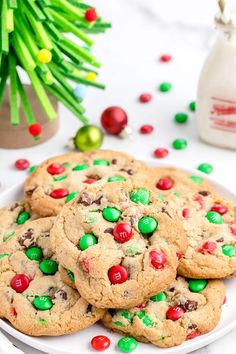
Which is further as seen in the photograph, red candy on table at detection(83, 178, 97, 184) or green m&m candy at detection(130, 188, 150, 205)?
red candy on table at detection(83, 178, 97, 184)

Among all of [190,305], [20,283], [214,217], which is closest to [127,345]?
[190,305]

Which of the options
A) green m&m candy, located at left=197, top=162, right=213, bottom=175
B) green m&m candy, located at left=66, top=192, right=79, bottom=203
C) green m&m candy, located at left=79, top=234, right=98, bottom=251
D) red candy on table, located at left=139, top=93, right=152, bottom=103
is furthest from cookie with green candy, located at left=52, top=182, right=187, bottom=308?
red candy on table, located at left=139, top=93, right=152, bottom=103

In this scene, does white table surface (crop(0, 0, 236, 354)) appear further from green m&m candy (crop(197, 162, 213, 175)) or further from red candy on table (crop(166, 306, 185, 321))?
red candy on table (crop(166, 306, 185, 321))

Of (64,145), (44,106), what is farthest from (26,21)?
(64,145)

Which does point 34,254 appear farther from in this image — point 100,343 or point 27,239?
point 100,343

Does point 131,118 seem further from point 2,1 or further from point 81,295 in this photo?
point 81,295
